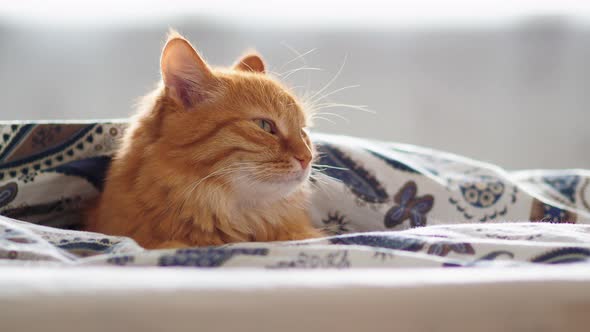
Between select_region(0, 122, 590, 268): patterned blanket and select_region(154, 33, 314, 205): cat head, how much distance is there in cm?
21

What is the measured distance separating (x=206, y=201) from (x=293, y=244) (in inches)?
12.7

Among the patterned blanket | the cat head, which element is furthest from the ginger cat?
the patterned blanket

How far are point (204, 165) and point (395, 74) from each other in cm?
175

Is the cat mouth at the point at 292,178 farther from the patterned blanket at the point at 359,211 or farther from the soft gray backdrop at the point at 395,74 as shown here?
the soft gray backdrop at the point at 395,74

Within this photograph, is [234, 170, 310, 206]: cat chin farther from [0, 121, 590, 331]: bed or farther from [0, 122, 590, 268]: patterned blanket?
[0, 121, 590, 331]: bed

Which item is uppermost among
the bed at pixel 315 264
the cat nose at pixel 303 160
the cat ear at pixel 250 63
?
the cat ear at pixel 250 63

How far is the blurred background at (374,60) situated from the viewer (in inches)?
96.8

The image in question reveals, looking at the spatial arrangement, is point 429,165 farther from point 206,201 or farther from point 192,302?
point 192,302

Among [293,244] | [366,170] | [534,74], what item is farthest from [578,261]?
[534,74]

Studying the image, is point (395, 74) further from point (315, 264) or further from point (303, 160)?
point (315, 264)

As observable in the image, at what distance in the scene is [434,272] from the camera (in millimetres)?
637

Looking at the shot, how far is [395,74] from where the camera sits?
2607mm

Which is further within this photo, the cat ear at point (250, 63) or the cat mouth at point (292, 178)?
the cat ear at point (250, 63)

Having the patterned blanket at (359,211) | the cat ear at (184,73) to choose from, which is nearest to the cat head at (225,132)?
the cat ear at (184,73)
